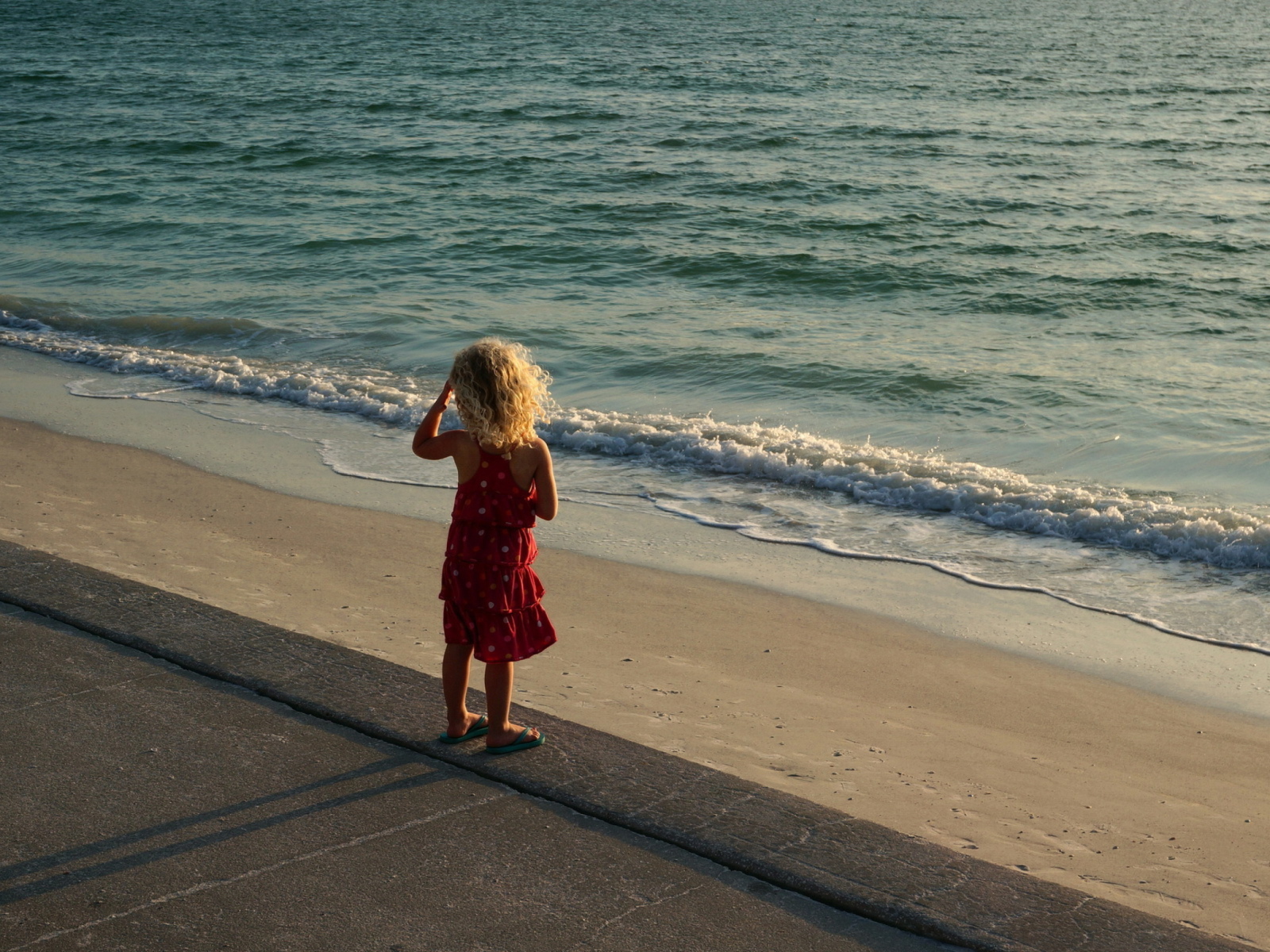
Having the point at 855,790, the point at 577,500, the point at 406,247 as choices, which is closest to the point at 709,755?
the point at 855,790

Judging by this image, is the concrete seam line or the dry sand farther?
the dry sand

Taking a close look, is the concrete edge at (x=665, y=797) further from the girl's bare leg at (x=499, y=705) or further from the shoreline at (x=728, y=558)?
the shoreline at (x=728, y=558)

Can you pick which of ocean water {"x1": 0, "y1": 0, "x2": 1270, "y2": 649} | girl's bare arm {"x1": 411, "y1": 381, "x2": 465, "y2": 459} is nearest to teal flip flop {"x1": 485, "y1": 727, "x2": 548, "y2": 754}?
girl's bare arm {"x1": 411, "y1": 381, "x2": 465, "y2": 459}

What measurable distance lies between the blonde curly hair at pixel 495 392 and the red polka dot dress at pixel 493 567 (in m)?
0.12

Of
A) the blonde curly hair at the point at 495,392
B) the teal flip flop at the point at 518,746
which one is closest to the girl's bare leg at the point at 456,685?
the teal flip flop at the point at 518,746

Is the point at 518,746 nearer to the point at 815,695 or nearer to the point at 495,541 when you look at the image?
the point at 495,541

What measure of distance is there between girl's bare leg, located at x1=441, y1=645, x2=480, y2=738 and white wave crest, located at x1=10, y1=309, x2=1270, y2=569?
16.3 feet

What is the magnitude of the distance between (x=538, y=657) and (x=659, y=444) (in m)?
4.30

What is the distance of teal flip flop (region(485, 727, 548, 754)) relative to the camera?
3.68 m

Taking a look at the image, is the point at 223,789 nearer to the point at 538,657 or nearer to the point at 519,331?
the point at 538,657

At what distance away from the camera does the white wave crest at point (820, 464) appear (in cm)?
753

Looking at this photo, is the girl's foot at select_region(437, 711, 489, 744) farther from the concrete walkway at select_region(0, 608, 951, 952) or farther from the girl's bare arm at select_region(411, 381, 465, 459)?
the girl's bare arm at select_region(411, 381, 465, 459)

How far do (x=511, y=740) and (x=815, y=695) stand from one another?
179 centimetres

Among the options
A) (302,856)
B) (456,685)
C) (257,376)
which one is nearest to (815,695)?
(456,685)
